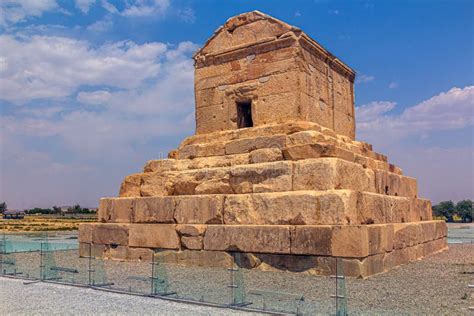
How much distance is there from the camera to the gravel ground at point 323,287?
5480 millimetres

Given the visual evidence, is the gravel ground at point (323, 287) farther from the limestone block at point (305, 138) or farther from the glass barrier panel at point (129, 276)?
the limestone block at point (305, 138)

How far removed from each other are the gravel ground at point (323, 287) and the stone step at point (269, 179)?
1.74 metres

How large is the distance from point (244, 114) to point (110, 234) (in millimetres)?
4269

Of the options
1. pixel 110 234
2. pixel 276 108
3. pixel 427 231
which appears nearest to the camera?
pixel 276 108

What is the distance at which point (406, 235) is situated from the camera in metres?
10.1

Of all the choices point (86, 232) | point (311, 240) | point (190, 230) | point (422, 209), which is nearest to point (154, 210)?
point (190, 230)

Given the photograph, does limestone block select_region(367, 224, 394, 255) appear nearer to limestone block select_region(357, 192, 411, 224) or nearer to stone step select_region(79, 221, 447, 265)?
stone step select_region(79, 221, 447, 265)

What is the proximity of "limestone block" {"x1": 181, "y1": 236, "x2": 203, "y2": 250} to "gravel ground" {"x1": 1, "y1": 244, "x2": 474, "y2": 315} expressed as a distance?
972 mm

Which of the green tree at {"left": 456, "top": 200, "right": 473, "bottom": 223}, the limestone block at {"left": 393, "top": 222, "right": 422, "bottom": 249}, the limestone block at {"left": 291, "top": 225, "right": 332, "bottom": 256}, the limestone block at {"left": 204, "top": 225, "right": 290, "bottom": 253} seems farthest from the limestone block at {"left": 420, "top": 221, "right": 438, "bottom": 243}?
the green tree at {"left": 456, "top": 200, "right": 473, "bottom": 223}

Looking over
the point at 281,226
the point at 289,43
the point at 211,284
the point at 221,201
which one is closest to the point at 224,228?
the point at 221,201

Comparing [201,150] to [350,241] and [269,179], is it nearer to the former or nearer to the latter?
[269,179]

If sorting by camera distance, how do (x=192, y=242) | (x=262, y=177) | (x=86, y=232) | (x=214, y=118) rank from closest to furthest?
(x=262, y=177)
(x=192, y=242)
(x=86, y=232)
(x=214, y=118)

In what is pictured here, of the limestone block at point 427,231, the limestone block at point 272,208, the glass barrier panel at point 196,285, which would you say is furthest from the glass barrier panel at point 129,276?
the limestone block at point 427,231

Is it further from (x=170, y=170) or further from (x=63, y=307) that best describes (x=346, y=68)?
(x=63, y=307)
